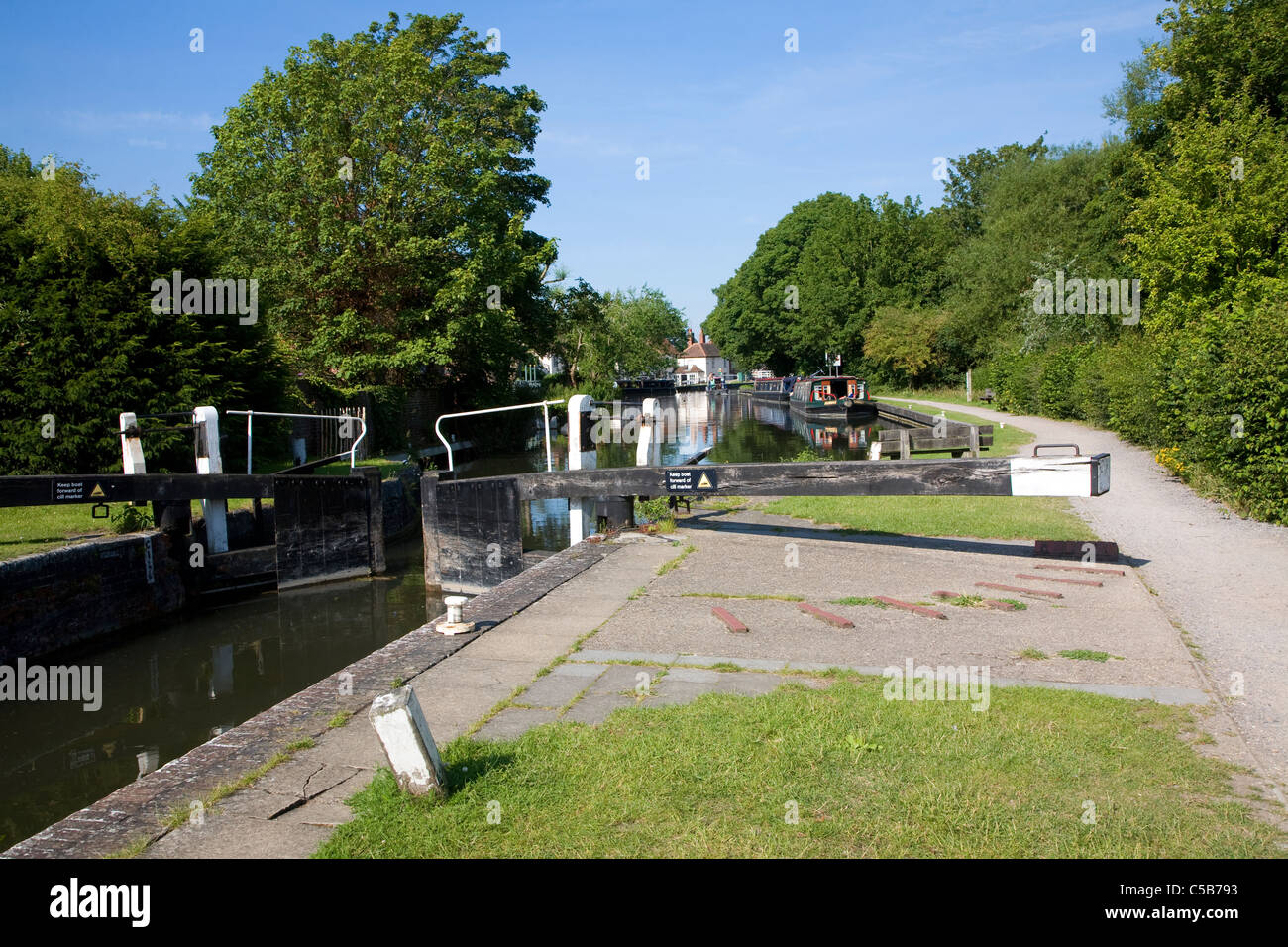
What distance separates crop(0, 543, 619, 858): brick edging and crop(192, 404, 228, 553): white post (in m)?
7.24

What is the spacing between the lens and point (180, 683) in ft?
31.4

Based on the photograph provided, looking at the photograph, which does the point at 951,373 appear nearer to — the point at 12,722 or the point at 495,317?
the point at 495,317

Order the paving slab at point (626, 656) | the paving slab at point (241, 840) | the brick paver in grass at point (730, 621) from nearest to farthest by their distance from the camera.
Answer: the paving slab at point (241, 840) < the paving slab at point (626, 656) < the brick paver in grass at point (730, 621)

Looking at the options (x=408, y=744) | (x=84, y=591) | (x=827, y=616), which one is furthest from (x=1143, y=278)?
(x=408, y=744)

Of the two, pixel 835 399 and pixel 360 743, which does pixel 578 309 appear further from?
pixel 360 743

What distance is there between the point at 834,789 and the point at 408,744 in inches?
74.5

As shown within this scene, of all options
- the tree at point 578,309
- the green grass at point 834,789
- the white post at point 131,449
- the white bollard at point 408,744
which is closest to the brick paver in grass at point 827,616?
the green grass at point 834,789

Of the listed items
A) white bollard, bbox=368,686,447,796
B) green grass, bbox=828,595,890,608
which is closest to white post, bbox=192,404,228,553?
green grass, bbox=828,595,890,608

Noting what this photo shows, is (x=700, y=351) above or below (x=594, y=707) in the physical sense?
above

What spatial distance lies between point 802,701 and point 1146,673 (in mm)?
2299

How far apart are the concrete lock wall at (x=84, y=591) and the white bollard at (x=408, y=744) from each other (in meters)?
7.85

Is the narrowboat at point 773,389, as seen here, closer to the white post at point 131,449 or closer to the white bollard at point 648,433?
the white bollard at point 648,433

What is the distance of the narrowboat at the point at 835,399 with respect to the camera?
1590 inches
